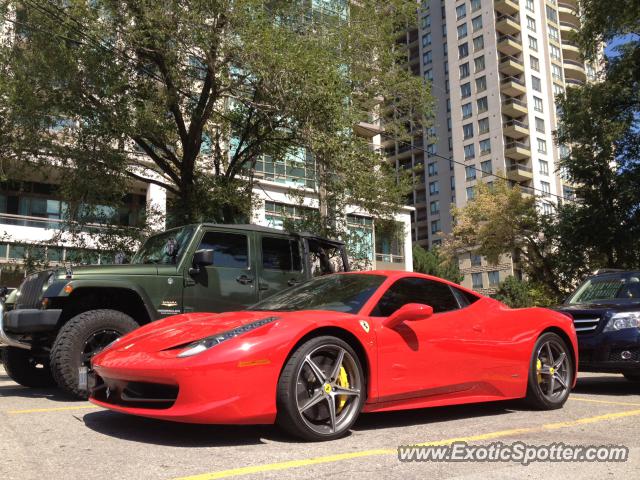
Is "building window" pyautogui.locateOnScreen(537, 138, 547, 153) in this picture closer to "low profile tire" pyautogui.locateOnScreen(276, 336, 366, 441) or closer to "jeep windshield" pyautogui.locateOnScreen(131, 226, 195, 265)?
"jeep windshield" pyautogui.locateOnScreen(131, 226, 195, 265)

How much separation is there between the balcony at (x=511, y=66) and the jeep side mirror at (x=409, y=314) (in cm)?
6489

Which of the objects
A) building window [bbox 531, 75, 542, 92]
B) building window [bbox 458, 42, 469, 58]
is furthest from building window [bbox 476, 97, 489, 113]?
building window [bbox 458, 42, 469, 58]

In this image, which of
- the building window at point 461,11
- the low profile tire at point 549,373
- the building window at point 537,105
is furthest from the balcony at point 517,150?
the low profile tire at point 549,373

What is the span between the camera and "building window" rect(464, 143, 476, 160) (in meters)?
65.5

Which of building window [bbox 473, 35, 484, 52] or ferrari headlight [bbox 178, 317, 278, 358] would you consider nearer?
ferrari headlight [bbox 178, 317, 278, 358]

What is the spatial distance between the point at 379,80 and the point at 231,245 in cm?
1015

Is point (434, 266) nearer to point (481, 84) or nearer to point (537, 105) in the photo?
point (481, 84)

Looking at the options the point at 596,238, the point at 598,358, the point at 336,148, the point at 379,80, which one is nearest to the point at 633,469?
the point at 598,358

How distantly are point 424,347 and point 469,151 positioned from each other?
64259mm

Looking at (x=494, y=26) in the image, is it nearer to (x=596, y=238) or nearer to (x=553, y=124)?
(x=553, y=124)

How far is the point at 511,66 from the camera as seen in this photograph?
6338cm

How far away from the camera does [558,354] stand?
19.7 feet

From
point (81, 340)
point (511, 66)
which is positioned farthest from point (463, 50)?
point (81, 340)

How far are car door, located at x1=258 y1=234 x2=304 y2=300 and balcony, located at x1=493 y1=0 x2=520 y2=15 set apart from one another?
6567 cm
